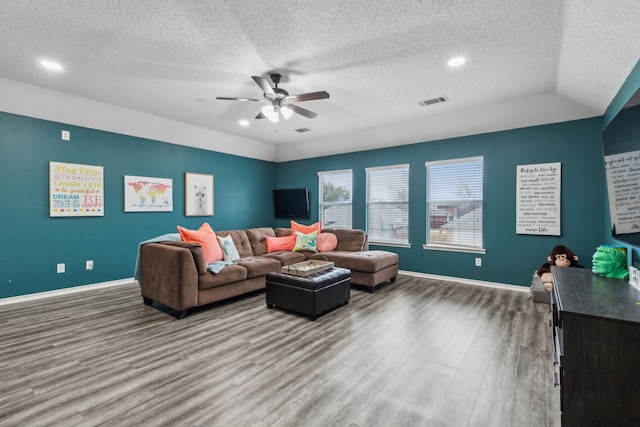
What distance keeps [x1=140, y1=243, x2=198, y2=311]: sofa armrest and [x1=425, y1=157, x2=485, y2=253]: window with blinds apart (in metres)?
3.99

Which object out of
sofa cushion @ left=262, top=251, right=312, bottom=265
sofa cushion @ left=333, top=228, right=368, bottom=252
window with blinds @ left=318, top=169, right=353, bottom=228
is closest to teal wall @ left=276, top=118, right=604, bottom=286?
window with blinds @ left=318, top=169, right=353, bottom=228

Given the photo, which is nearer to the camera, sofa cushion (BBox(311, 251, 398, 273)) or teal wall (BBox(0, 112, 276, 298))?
teal wall (BBox(0, 112, 276, 298))

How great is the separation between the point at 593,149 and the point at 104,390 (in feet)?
19.5

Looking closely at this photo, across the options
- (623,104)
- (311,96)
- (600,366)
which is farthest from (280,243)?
(623,104)

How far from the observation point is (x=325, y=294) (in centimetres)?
344

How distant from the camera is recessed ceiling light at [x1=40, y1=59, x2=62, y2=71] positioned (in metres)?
3.18

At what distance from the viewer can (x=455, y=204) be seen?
16.9ft

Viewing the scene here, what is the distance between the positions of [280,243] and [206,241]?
1603 millimetres

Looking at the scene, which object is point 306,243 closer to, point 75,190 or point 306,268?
point 306,268

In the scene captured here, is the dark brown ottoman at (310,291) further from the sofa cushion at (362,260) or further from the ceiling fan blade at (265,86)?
the ceiling fan blade at (265,86)

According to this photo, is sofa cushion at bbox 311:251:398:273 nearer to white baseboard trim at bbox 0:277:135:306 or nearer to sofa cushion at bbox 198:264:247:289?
sofa cushion at bbox 198:264:247:289

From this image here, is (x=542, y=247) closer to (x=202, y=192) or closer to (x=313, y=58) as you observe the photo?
(x=313, y=58)

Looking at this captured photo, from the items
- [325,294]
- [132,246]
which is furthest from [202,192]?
[325,294]

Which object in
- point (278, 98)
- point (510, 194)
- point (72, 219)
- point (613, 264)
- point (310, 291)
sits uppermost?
point (278, 98)
